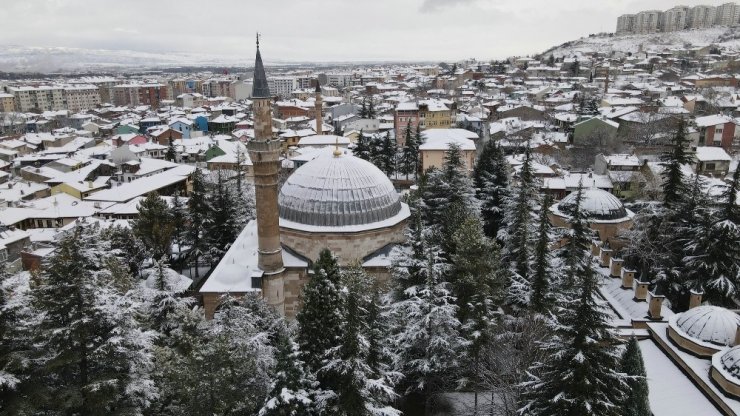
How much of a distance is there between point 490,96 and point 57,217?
85724 mm

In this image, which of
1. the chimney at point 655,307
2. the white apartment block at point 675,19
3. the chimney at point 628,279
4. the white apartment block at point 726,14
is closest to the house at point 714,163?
the chimney at point 628,279

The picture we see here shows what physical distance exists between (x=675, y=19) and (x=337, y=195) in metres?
208

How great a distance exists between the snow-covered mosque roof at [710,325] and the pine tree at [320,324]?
1134 cm

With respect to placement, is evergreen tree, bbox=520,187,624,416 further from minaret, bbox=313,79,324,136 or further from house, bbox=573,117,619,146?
minaret, bbox=313,79,324,136

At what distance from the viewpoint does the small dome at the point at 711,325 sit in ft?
53.1

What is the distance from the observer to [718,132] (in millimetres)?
54969

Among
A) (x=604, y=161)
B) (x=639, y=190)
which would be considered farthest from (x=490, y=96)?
(x=639, y=190)

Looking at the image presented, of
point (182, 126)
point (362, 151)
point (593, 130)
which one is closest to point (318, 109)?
point (362, 151)

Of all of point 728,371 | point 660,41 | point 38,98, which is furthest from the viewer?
point 660,41

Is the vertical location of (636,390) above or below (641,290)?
above

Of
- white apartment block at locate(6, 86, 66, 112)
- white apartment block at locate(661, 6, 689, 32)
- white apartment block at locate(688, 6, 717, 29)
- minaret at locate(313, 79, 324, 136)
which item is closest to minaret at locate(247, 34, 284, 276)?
minaret at locate(313, 79, 324, 136)

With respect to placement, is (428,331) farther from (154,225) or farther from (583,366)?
(154,225)

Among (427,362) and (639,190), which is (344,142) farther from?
(427,362)

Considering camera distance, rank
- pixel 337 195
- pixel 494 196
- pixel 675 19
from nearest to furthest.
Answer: pixel 337 195 < pixel 494 196 < pixel 675 19
